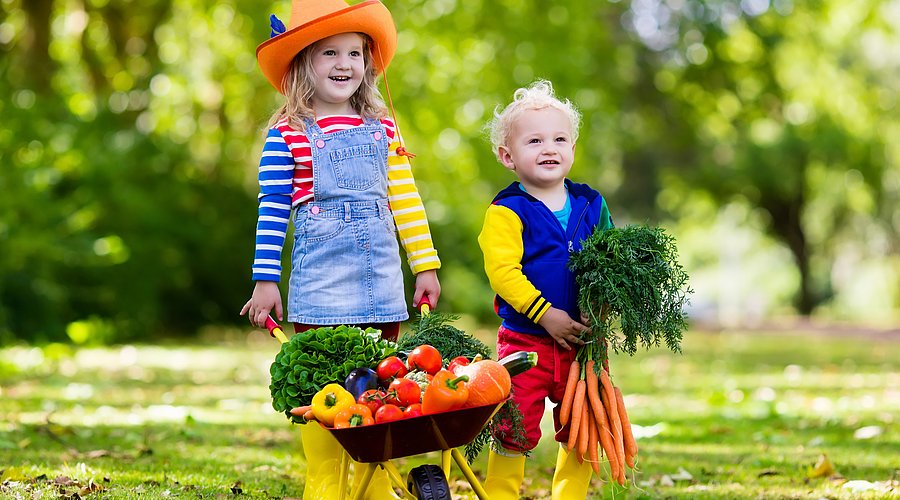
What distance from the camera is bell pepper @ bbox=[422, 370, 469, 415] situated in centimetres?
331

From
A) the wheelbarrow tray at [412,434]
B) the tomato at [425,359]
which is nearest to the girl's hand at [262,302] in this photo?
the tomato at [425,359]

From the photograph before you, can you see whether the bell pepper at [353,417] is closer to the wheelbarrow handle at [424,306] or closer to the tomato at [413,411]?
the tomato at [413,411]

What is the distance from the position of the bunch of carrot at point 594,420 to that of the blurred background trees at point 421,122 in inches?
205

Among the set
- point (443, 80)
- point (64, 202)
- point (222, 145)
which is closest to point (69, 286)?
point (64, 202)

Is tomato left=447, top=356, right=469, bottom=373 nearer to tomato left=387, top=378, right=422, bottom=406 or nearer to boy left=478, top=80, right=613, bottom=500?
tomato left=387, top=378, right=422, bottom=406

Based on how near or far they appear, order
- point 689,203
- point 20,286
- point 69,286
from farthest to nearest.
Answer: point 689,203
point 69,286
point 20,286

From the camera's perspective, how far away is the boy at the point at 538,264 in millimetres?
3986

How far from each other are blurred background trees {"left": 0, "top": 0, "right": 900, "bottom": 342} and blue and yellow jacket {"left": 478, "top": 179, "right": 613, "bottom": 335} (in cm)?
520

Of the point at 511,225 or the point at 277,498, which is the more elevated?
Answer: the point at 511,225

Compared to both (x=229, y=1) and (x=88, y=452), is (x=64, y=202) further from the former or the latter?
(x=88, y=452)

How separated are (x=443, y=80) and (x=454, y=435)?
561 inches

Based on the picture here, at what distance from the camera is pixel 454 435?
11.3 ft

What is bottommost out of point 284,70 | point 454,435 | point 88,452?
point 88,452

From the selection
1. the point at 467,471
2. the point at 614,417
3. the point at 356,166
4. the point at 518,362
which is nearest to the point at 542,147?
→ the point at 356,166
